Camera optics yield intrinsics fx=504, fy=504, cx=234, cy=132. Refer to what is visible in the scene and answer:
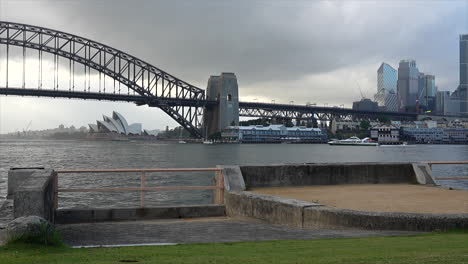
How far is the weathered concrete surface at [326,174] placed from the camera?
11.4 metres

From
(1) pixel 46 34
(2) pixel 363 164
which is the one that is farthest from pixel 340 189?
(1) pixel 46 34

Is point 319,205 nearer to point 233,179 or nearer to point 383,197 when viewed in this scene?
point 383,197

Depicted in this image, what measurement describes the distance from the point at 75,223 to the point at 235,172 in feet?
10.9

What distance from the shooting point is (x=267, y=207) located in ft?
28.0

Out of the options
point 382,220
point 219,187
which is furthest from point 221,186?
point 382,220

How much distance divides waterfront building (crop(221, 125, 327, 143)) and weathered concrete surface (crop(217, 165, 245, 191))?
136831mm

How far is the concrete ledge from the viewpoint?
8.87 meters

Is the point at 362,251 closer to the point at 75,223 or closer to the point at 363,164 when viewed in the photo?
the point at 75,223

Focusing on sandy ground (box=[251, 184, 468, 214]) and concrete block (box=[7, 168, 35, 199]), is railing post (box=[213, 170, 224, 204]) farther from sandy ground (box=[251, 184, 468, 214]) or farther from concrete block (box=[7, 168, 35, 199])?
concrete block (box=[7, 168, 35, 199])

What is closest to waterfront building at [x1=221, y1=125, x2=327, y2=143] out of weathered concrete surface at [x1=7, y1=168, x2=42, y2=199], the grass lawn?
weathered concrete surface at [x1=7, y1=168, x2=42, y2=199]

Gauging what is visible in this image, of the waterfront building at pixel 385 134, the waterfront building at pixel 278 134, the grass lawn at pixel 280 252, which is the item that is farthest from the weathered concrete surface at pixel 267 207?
the waterfront building at pixel 385 134

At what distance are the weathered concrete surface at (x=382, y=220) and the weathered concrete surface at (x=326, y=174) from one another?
12.4ft

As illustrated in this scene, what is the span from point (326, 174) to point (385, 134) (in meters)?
161

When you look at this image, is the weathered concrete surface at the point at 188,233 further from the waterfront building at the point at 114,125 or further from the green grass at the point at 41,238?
the waterfront building at the point at 114,125
